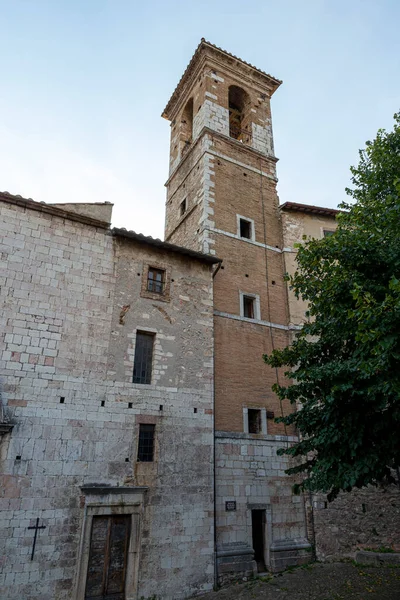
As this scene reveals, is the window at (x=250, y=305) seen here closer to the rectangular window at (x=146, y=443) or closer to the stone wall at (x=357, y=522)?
the rectangular window at (x=146, y=443)

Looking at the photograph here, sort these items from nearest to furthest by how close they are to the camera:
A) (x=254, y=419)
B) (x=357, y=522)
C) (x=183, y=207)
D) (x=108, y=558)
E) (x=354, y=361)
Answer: (x=354, y=361) → (x=108, y=558) → (x=357, y=522) → (x=254, y=419) → (x=183, y=207)

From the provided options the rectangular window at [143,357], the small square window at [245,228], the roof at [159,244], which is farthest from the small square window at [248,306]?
the rectangular window at [143,357]

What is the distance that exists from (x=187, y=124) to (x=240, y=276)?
39.1 ft

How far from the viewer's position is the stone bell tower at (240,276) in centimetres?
1213

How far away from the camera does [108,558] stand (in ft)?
31.4

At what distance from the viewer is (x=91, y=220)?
40.4 feet

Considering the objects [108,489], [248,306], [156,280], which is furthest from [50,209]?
[108,489]

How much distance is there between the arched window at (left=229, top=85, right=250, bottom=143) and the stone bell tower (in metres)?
0.06

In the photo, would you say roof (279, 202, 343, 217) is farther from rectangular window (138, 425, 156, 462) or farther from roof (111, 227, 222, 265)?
rectangular window (138, 425, 156, 462)

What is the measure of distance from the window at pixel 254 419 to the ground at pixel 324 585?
4120 millimetres

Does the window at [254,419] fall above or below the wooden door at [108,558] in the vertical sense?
above

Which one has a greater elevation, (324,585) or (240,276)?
(240,276)

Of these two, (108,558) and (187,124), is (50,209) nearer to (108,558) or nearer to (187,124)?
(108,558)

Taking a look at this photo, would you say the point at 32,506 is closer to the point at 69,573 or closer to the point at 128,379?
the point at 69,573
